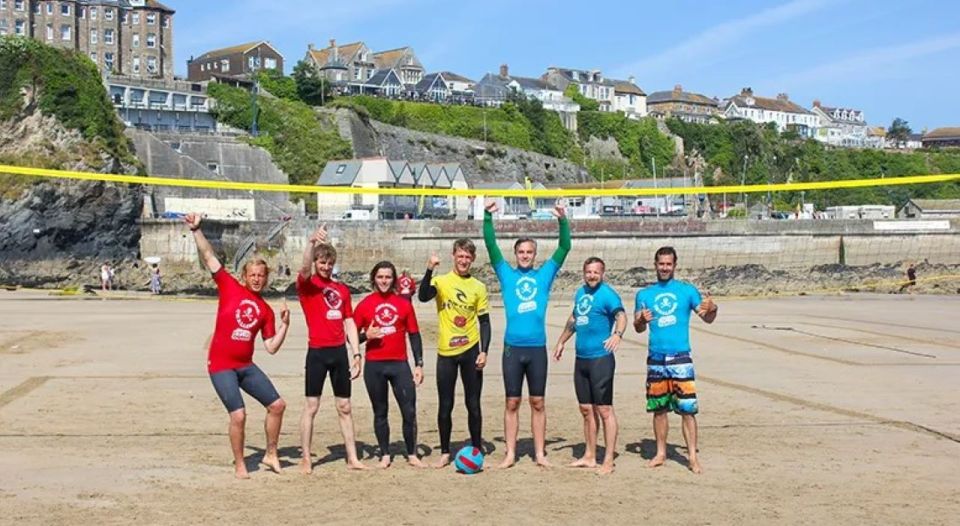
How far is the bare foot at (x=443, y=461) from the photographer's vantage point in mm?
7930

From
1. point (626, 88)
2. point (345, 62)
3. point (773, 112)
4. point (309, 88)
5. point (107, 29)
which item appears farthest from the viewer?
point (773, 112)

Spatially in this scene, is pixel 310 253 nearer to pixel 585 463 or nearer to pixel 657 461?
pixel 585 463

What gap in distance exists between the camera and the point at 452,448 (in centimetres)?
862

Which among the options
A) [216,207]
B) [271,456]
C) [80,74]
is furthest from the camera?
[216,207]

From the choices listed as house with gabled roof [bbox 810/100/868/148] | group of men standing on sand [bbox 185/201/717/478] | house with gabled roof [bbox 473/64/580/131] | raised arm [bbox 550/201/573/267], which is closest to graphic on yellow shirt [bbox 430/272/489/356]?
group of men standing on sand [bbox 185/201/717/478]

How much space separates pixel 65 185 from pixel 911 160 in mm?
98187

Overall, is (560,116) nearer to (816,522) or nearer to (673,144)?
(673,144)

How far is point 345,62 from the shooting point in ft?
353

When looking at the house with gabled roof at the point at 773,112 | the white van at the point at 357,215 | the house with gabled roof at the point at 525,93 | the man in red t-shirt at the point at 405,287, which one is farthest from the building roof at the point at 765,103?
the man in red t-shirt at the point at 405,287

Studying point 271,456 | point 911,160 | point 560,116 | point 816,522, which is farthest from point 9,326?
point 911,160

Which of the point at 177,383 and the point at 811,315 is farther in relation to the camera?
the point at 811,315

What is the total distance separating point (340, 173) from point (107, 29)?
3021 centimetres

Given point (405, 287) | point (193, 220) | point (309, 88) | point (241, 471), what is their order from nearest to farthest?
point (241, 471), point (193, 220), point (405, 287), point (309, 88)

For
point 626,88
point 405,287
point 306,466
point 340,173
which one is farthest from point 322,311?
point 626,88
